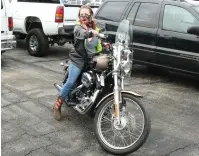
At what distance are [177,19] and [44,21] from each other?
3886 mm

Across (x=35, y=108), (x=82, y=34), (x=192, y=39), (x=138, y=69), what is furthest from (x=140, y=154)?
(x=138, y=69)

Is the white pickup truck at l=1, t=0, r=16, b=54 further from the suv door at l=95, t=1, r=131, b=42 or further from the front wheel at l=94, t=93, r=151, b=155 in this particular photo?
the front wheel at l=94, t=93, r=151, b=155

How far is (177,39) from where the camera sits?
6711mm

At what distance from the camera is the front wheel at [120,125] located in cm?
392

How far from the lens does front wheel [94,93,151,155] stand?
3.92 m

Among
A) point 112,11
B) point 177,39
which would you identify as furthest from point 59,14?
point 177,39

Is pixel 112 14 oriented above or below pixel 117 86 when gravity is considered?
above

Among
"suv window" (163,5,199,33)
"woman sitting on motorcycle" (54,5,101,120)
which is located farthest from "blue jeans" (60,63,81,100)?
"suv window" (163,5,199,33)

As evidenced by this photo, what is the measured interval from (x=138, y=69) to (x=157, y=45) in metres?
1.45

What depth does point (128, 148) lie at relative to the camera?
3797mm

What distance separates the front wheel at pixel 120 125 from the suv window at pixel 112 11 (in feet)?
13.2

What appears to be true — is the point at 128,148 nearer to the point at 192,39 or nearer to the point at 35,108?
the point at 35,108

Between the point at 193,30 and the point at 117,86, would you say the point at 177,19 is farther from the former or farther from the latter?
the point at 117,86

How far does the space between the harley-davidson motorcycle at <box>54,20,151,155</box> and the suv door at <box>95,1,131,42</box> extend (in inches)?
133
